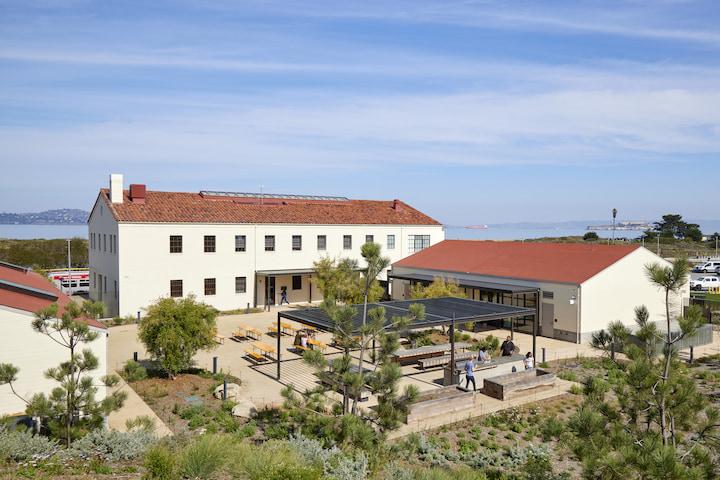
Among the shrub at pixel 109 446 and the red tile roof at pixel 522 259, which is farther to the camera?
the red tile roof at pixel 522 259

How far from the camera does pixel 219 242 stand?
34.5 m

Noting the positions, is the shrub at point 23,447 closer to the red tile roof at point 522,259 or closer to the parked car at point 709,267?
the red tile roof at point 522,259

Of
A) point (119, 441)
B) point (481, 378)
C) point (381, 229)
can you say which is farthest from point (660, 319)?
point (119, 441)

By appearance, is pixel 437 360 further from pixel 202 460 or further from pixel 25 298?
pixel 202 460

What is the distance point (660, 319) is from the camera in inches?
1169

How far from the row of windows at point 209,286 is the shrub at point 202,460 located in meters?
25.3

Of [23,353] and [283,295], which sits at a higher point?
[23,353]

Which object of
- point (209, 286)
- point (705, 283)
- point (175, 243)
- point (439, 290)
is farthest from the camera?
point (705, 283)

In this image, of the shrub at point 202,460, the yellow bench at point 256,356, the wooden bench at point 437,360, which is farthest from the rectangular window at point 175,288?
the shrub at point 202,460

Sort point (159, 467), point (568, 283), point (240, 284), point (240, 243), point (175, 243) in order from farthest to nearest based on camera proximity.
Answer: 1. point (240, 284)
2. point (240, 243)
3. point (175, 243)
4. point (568, 283)
5. point (159, 467)

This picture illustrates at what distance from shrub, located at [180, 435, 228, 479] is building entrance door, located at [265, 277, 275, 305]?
26905 mm

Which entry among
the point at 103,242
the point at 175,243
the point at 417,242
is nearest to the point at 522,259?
the point at 417,242

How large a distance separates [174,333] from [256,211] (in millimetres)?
19166

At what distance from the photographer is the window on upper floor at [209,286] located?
3400 centimetres
